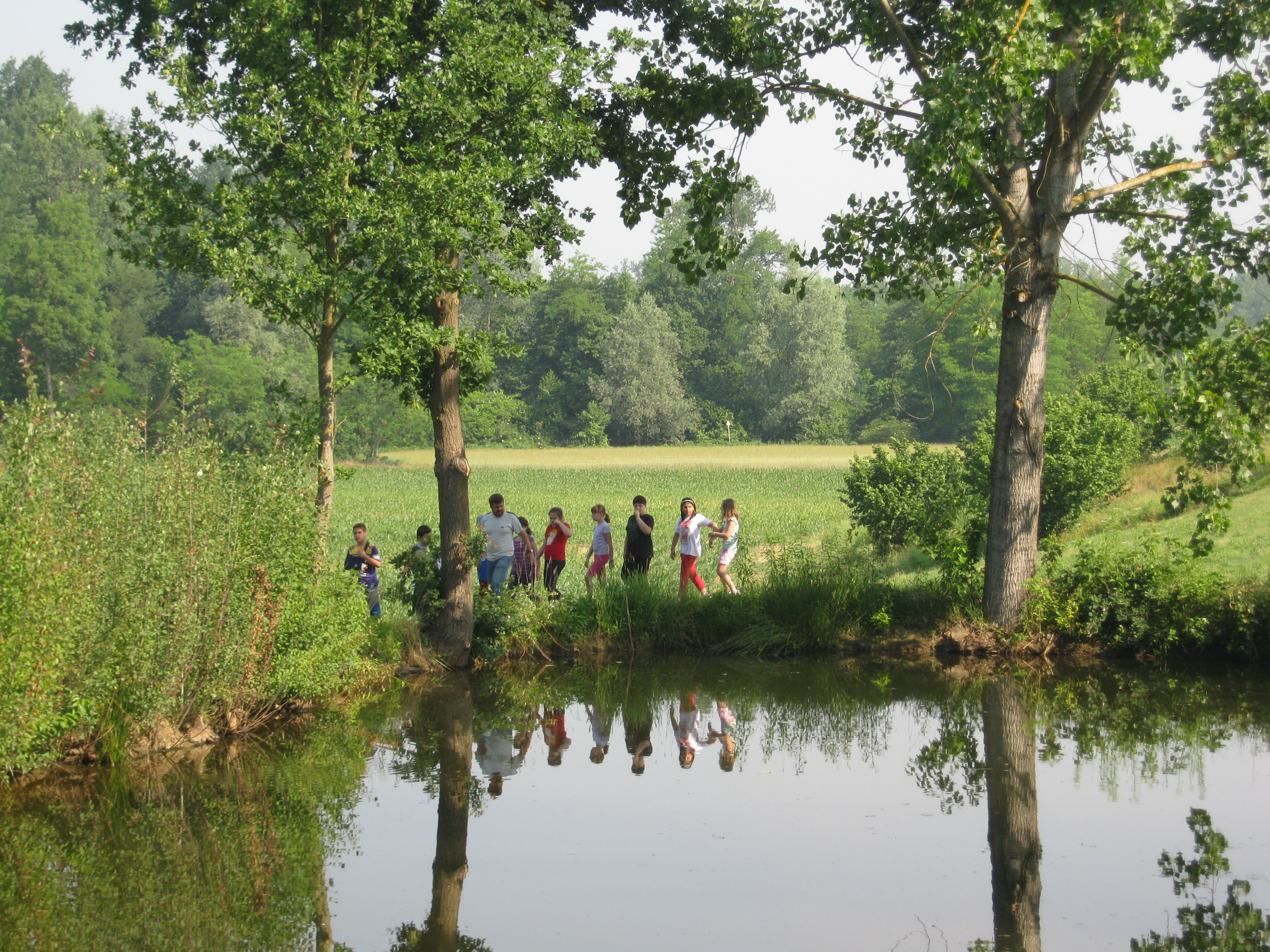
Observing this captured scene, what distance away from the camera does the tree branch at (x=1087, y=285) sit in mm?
13742

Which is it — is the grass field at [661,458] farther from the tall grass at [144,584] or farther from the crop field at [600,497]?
the tall grass at [144,584]

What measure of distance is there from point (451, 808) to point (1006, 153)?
9315mm

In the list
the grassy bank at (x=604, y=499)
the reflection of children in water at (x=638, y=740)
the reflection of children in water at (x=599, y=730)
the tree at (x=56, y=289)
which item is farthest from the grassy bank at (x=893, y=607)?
the tree at (x=56, y=289)

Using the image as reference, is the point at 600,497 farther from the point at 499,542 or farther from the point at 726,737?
the point at 726,737

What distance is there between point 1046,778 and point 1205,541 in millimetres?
5520

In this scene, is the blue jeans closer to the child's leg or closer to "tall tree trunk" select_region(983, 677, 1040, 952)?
the child's leg

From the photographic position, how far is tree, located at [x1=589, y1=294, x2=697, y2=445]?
3472 inches

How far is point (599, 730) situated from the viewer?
11.4 m

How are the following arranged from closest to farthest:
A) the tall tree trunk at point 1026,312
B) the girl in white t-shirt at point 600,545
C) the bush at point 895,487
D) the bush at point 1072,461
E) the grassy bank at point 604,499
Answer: the tall tree trunk at point 1026,312 < the girl in white t-shirt at point 600,545 < the bush at point 1072,461 < the bush at point 895,487 < the grassy bank at point 604,499

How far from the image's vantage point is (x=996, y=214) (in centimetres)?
1545

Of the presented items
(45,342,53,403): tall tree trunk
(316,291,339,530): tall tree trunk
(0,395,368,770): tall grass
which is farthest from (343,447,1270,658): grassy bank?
(45,342,53,403): tall tree trunk

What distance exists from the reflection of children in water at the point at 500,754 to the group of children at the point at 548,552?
12.8ft

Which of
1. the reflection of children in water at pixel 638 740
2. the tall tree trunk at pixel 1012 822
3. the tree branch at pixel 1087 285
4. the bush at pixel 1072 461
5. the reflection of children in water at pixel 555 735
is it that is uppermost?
the tree branch at pixel 1087 285

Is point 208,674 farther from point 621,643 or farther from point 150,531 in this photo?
point 621,643
